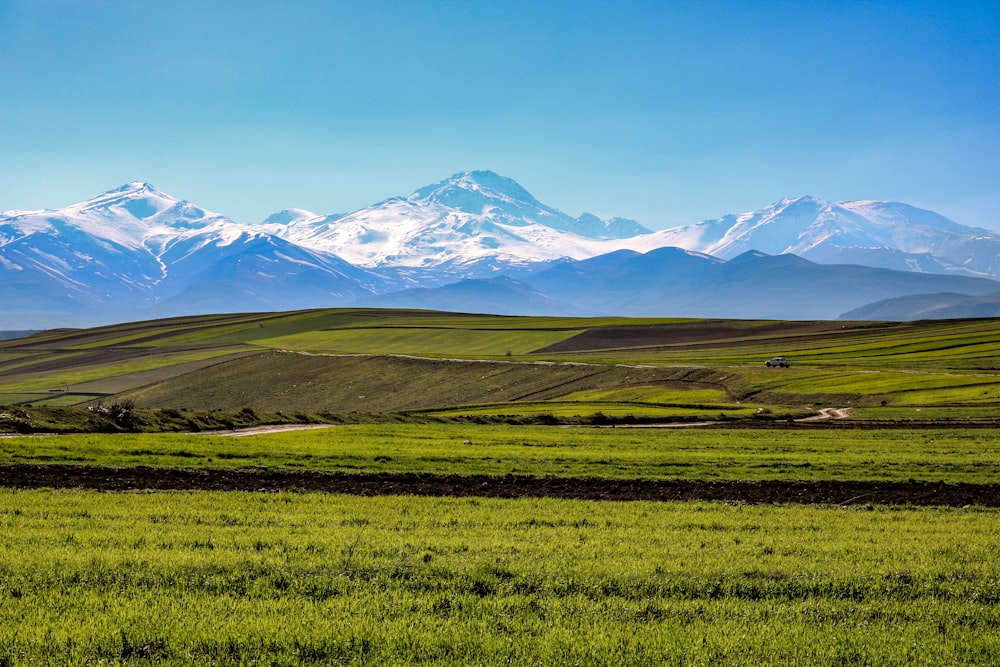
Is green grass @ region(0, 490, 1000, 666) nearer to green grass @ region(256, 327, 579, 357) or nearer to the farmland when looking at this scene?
the farmland

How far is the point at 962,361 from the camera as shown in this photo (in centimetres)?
9581

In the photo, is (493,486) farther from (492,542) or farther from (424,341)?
(424,341)

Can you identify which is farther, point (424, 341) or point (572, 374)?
point (424, 341)

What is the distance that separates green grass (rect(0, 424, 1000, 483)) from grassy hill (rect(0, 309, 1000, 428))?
20713 millimetres

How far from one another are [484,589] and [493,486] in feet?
48.7

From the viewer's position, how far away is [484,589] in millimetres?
13688

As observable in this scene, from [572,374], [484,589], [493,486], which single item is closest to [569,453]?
[493,486]

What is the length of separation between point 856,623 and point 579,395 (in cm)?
7678

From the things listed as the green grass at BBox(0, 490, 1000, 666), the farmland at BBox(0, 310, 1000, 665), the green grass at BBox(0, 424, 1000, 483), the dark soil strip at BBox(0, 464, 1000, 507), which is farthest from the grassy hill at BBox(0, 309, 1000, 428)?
the green grass at BBox(0, 490, 1000, 666)

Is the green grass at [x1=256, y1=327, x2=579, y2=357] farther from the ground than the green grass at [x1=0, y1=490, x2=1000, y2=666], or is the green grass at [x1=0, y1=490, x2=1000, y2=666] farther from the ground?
the green grass at [x1=256, y1=327, x2=579, y2=357]

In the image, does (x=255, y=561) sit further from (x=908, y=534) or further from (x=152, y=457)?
(x=152, y=457)

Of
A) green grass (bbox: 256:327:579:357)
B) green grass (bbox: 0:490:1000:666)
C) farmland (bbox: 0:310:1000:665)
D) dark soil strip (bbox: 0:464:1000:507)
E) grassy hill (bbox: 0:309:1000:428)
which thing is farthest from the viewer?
green grass (bbox: 256:327:579:357)

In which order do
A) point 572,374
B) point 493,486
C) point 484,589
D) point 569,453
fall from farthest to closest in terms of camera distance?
1. point 572,374
2. point 569,453
3. point 493,486
4. point 484,589

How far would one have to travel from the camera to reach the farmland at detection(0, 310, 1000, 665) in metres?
11.2
